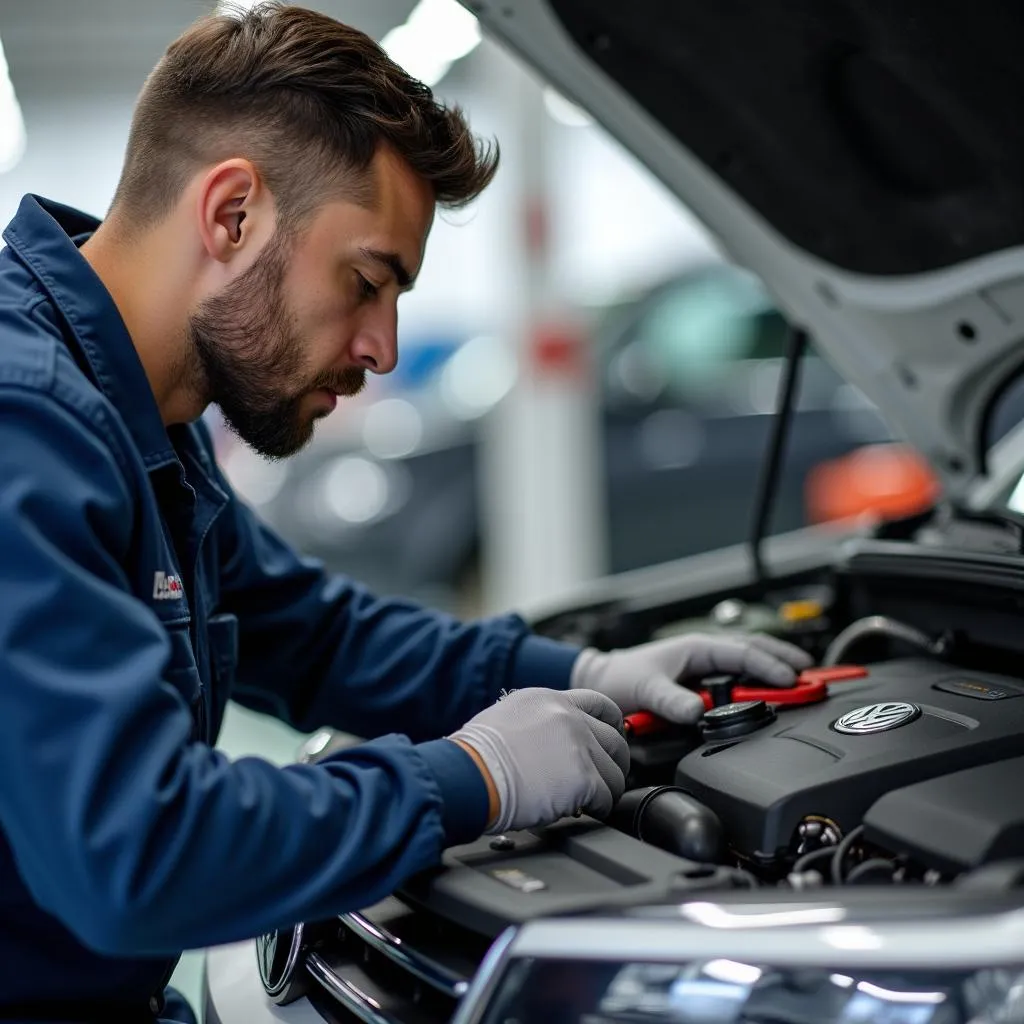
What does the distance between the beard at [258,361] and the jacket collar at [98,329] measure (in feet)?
0.24

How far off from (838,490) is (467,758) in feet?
11.6

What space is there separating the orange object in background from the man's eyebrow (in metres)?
3.12

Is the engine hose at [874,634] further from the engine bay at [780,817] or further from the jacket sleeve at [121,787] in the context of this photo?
the jacket sleeve at [121,787]

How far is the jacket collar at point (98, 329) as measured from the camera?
1069 mm

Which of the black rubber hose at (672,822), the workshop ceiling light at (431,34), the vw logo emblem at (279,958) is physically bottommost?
the vw logo emblem at (279,958)

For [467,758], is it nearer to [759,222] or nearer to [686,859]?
[686,859]

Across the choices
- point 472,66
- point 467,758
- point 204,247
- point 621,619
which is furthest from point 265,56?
point 472,66

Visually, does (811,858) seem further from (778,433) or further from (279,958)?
(778,433)

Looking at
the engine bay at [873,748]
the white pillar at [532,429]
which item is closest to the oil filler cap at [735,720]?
the engine bay at [873,748]

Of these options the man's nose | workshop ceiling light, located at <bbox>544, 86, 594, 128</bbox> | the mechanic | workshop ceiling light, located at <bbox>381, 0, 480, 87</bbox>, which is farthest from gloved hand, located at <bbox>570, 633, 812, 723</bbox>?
workshop ceiling light, located at <bbox>381, 0, 480, 87</bbox>

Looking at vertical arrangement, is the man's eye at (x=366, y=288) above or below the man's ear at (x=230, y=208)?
below

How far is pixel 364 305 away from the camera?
116 centimetres

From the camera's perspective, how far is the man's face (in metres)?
1.10

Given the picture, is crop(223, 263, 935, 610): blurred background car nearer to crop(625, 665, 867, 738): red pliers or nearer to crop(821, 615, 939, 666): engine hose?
crop(821, 615, 939, 666): engine hose
